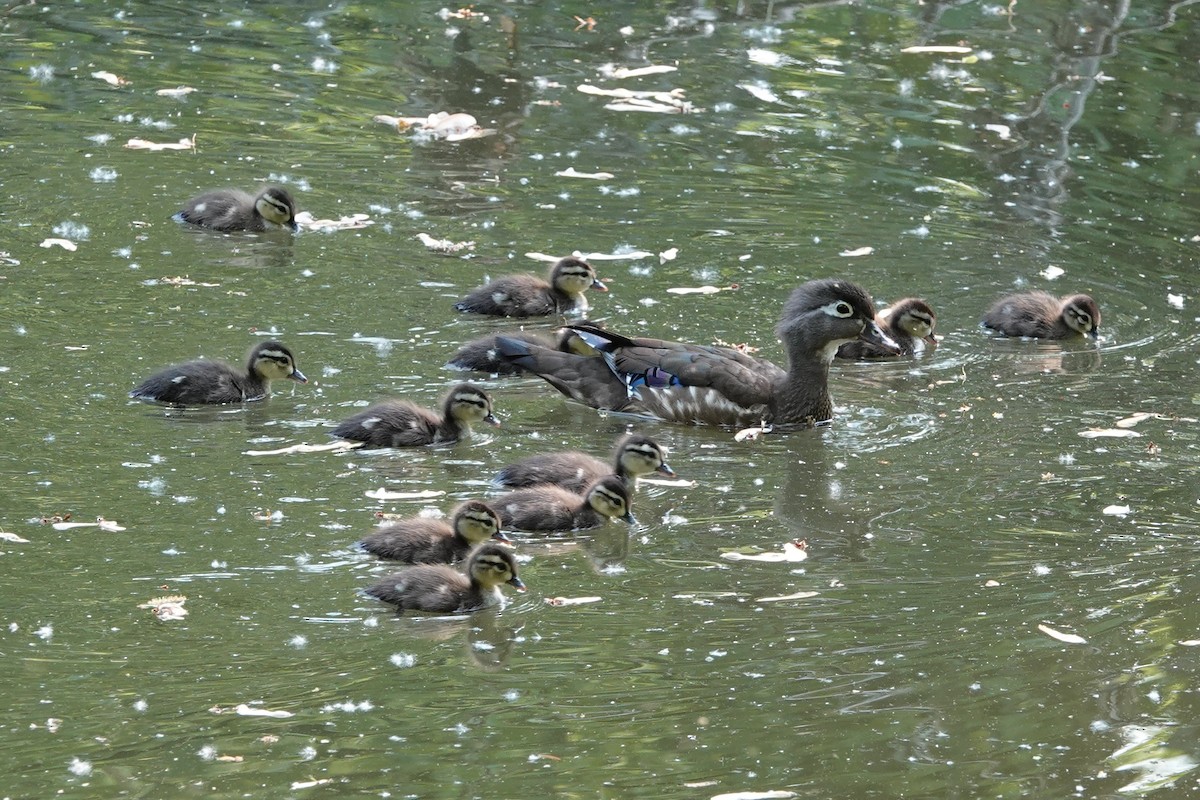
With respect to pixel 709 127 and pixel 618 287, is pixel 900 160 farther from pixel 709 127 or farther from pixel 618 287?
pixel 618 287

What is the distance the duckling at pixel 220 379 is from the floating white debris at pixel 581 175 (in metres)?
4.50

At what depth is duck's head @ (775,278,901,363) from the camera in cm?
1059

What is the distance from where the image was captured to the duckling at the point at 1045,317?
11711 mm

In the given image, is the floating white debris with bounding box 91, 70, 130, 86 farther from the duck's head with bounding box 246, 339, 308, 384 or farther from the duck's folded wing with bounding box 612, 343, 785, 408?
the duck's folded wing with bounding box 612, 343, 785, 408

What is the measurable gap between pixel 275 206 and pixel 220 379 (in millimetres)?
3005

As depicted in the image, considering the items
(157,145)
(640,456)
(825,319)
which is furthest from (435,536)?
(157,145)

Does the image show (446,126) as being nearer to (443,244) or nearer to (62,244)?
(443,244)

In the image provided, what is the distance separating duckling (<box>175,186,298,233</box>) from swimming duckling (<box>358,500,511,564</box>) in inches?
202

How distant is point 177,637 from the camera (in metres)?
7.17

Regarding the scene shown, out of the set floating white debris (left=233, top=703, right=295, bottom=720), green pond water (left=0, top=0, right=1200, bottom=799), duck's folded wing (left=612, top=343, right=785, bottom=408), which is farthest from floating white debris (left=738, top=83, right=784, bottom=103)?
floating white debris (left=233, top=703, right=295, bottom=720)

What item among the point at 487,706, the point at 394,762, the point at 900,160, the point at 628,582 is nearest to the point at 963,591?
the point at 628,582

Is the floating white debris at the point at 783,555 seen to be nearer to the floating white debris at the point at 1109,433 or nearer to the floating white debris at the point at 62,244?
the floating white debris at the point at 1109,433

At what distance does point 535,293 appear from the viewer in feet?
38.5

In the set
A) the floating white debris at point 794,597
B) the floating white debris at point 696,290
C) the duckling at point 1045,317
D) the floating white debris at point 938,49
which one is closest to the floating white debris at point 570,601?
the floating white debris at point 794,597
